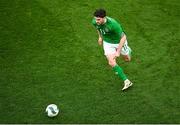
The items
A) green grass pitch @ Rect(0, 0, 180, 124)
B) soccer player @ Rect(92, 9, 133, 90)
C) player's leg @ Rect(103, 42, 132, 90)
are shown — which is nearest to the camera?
green grass pitch @ Rect(0, 0, 180, 124)

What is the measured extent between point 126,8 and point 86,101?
16.0 feet

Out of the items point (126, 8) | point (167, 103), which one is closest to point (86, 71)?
point (167, 103)

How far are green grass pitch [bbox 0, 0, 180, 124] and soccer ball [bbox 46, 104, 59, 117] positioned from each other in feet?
0.41

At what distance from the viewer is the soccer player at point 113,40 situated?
357 inches

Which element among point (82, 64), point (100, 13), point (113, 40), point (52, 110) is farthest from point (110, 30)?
point (52, 110)

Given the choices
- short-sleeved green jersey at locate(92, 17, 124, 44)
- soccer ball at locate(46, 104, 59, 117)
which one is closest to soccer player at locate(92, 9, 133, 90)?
short-sleeved green jersey at locate(92, 17, 124, 44)

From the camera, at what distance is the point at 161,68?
10.3m

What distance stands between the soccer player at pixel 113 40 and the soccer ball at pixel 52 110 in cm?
162

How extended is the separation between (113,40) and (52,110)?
2.13 metres

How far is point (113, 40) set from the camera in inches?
373

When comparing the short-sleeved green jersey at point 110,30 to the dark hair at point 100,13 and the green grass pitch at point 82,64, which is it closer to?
the dark hair at point 100,13

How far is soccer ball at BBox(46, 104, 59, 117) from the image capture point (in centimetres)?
863

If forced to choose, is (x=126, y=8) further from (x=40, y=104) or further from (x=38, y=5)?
(x=40, y=104)

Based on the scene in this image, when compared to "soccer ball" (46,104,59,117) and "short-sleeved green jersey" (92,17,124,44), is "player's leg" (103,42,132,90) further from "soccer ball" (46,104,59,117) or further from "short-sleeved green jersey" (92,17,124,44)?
"soccer ball" (46,104,59,117)
